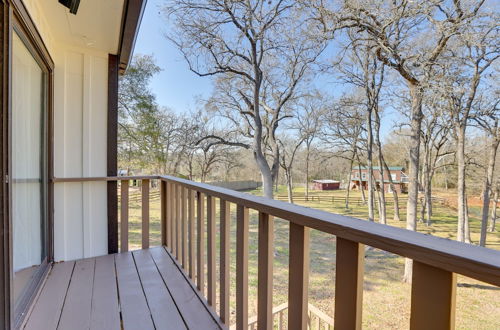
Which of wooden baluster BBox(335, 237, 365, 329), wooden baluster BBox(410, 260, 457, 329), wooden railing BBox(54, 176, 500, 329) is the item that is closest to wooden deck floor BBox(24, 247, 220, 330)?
wooden railing BBox(54, 176, 500, 329)

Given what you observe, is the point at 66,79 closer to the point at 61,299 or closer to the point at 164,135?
the point at 61,299

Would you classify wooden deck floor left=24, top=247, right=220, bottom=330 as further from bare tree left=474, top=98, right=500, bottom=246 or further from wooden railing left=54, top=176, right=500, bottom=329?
bare tree left=474, top=98, right=500, bottom=246

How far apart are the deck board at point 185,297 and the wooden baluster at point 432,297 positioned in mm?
1335

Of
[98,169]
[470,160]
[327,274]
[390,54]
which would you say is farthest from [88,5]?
[470,160]

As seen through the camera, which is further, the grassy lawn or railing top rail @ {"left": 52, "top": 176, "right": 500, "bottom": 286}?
the grassy lawn

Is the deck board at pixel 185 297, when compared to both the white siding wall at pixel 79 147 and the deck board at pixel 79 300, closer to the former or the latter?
the deck board at pixel 79 300

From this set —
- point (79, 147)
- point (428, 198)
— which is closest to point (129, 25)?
point (79, 147)

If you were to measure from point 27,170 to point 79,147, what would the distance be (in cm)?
97

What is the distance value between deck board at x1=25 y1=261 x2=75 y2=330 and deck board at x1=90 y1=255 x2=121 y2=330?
22 centimetres

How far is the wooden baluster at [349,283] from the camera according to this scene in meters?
0.80

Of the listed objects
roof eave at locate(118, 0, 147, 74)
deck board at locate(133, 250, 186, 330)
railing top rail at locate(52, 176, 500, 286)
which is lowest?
deck board at locate(133, 250, 186, 330)

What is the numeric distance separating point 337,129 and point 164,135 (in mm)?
8386

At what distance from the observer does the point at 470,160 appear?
9094 mm

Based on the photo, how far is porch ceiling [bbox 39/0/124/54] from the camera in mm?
2086
